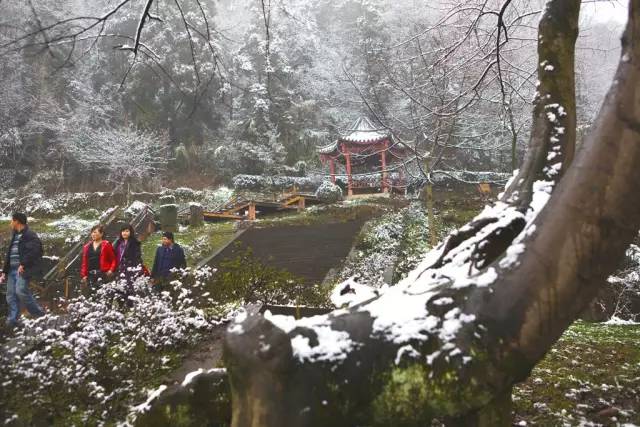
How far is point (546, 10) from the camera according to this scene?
8.96 feet

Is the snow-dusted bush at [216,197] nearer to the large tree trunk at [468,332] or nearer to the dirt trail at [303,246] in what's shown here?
the dirt trail at [303,246]

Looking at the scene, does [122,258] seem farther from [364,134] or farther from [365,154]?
[364,134]

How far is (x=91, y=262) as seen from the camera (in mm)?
6508

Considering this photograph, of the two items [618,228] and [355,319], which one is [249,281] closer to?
[355,319]

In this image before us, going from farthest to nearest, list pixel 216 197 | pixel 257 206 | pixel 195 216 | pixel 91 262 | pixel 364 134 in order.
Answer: pixel 216 197 → pixel 364 134 → pixel 257 206 → pixel 195 216 → pixel 91 262

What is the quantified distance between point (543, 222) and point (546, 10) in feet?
5.42

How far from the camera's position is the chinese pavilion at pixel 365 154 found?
23630 millimetres

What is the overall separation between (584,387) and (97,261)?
628 cm

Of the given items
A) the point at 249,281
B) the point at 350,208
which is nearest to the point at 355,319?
the point at 249,281

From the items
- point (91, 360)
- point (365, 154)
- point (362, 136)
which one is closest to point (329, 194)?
point (365, 154)

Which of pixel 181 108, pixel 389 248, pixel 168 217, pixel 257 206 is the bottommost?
pixel 389 248

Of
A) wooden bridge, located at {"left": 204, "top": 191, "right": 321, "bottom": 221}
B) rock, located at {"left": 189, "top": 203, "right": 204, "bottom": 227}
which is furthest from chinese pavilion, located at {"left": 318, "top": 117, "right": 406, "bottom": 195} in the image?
rock, located at {"left": 189, "top": 203, "right": 204, "bottom": 227}

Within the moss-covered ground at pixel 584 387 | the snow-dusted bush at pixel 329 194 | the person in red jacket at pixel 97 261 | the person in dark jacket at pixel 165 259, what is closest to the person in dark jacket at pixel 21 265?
the person in red jacket at pixel 97 261

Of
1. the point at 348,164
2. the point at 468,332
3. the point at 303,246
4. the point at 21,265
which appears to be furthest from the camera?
the point at 348,164
